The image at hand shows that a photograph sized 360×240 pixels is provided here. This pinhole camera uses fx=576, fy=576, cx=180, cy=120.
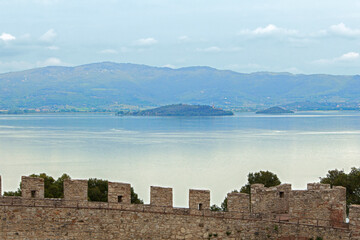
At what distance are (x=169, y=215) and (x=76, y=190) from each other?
3.00 metres

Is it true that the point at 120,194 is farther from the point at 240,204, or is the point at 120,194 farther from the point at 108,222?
the point at 240,204

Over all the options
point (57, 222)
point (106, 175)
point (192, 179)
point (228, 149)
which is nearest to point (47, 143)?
point (228, 149)

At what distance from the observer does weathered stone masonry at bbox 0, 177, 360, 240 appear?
1593 cm

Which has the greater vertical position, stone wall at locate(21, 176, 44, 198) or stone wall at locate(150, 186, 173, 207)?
stone wall at locate(21, 176, 44, 198)

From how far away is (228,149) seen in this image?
4624 inches

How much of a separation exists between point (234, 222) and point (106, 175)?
63.8 metres

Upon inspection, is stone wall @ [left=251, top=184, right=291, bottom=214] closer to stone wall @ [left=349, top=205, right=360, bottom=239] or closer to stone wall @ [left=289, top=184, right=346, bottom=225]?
stone wall @ [left=289, top=184, right=346, bottom=225]

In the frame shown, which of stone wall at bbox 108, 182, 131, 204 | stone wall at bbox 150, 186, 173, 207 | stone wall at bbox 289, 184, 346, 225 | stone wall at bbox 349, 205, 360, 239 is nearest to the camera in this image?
stone wall at bbox 349, 205, 360, 239

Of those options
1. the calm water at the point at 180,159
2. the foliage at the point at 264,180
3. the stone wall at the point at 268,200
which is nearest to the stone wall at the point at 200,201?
the stone wall at the point at 268,200

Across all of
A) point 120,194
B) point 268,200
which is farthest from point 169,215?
point 268,200

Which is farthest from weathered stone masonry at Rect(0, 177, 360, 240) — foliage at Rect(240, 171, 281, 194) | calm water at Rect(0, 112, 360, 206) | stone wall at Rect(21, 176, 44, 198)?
calm water at Rect(0, 112, 360, 206)

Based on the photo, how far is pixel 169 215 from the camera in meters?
16.8

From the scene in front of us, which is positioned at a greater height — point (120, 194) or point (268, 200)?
point (120, 194)

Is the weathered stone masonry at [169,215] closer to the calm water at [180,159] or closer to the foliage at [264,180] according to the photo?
the foliage at [264,180]
